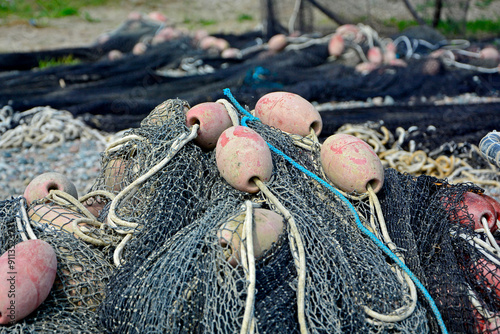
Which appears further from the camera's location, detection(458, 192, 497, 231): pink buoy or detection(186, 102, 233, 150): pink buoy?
detection(186, 102, 233, 150): pink buoy

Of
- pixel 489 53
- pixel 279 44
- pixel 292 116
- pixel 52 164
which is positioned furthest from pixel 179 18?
pixel 292 116

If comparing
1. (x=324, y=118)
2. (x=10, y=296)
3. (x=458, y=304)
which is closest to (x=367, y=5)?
(x=324, y=118)

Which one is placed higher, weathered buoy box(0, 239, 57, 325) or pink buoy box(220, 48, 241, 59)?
weathered buoy box(0, 239, 57, 325)

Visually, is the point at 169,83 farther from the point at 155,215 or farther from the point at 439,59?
the point at 155,215

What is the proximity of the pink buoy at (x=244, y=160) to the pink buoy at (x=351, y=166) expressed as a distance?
0.33 meters

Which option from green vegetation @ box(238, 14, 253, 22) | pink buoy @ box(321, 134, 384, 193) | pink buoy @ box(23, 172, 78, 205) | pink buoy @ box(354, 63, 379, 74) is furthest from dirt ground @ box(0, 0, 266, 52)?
pink buoy @ box(321, 134, 384, 193)

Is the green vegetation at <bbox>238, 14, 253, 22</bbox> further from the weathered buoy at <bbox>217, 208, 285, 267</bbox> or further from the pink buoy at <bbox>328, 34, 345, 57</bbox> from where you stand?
the weathered buoy at <bbox>217, 208, 285, 267</bbox>

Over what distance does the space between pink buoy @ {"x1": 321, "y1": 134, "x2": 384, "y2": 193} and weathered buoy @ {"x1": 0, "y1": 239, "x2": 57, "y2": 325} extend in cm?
127

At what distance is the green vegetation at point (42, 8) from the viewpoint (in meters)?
11.9

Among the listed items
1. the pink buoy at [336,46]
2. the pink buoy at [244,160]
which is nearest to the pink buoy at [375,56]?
the pink buoy at [336,46]

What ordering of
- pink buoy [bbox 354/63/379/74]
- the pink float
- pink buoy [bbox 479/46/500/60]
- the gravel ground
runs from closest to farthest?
the gravel ground → pink buoy [bbox 354/63/379/74] → pink buoy [bbox 479/46/500/60] → the pink float

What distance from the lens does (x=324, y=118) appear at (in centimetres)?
428

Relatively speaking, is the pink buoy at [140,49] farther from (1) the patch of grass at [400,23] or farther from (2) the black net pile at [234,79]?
(1) the patch of grass at [400,23]

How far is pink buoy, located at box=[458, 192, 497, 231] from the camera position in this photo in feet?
7.04
